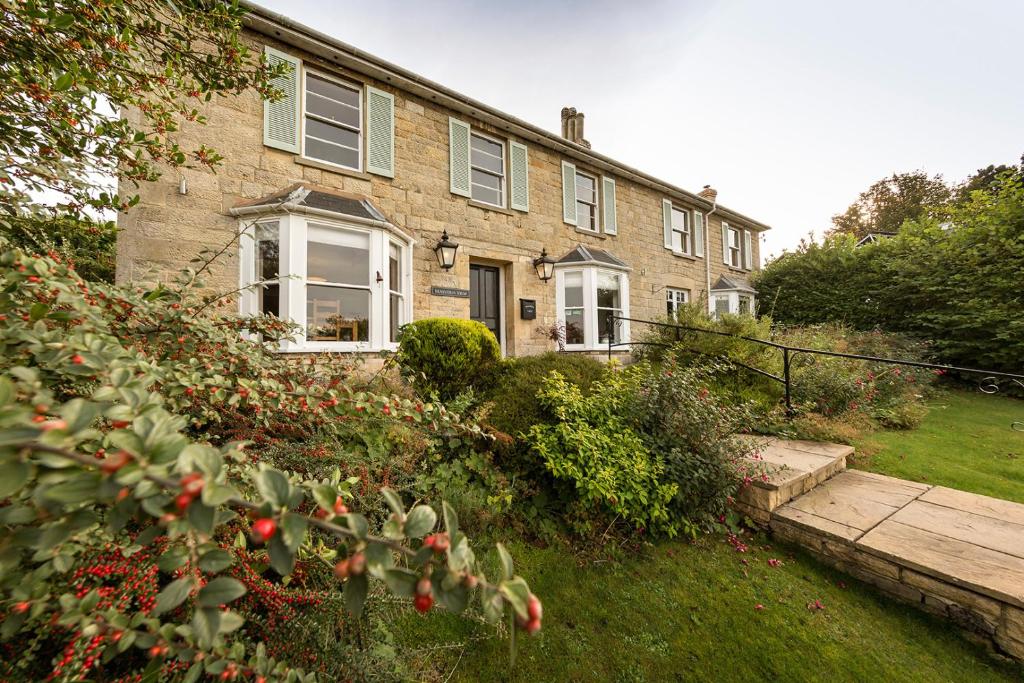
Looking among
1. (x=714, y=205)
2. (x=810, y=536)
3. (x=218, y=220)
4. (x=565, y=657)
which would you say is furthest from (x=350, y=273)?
(x=714, y=205)

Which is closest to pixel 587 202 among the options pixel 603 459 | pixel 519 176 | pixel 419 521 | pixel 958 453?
pixel 519 176

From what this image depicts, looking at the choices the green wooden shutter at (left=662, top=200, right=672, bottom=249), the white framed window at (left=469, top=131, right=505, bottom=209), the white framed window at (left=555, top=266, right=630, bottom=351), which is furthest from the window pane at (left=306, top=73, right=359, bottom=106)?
the green wooden shutter at (left=662, top=200, right=672, bottom=249)

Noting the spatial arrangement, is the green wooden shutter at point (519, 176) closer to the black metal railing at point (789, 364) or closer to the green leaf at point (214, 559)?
the black metal railing at point (789, 364)

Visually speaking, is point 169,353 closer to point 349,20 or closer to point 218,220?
point 218,220

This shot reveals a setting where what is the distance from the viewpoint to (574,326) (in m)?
8.54

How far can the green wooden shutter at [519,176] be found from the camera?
784cm

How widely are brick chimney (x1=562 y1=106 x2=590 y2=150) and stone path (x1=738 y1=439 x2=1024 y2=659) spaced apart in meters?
9.45

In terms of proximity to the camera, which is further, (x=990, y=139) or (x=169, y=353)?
(x=990, y=139)

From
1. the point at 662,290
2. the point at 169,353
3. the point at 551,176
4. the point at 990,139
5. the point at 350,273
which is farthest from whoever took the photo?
the point at 990,139

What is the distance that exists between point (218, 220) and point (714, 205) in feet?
43.5

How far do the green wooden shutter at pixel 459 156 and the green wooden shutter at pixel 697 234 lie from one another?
8.28 m

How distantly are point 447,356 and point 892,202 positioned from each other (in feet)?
109

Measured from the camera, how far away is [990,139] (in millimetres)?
13070

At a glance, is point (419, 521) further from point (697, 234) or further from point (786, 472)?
point (697, 234)
